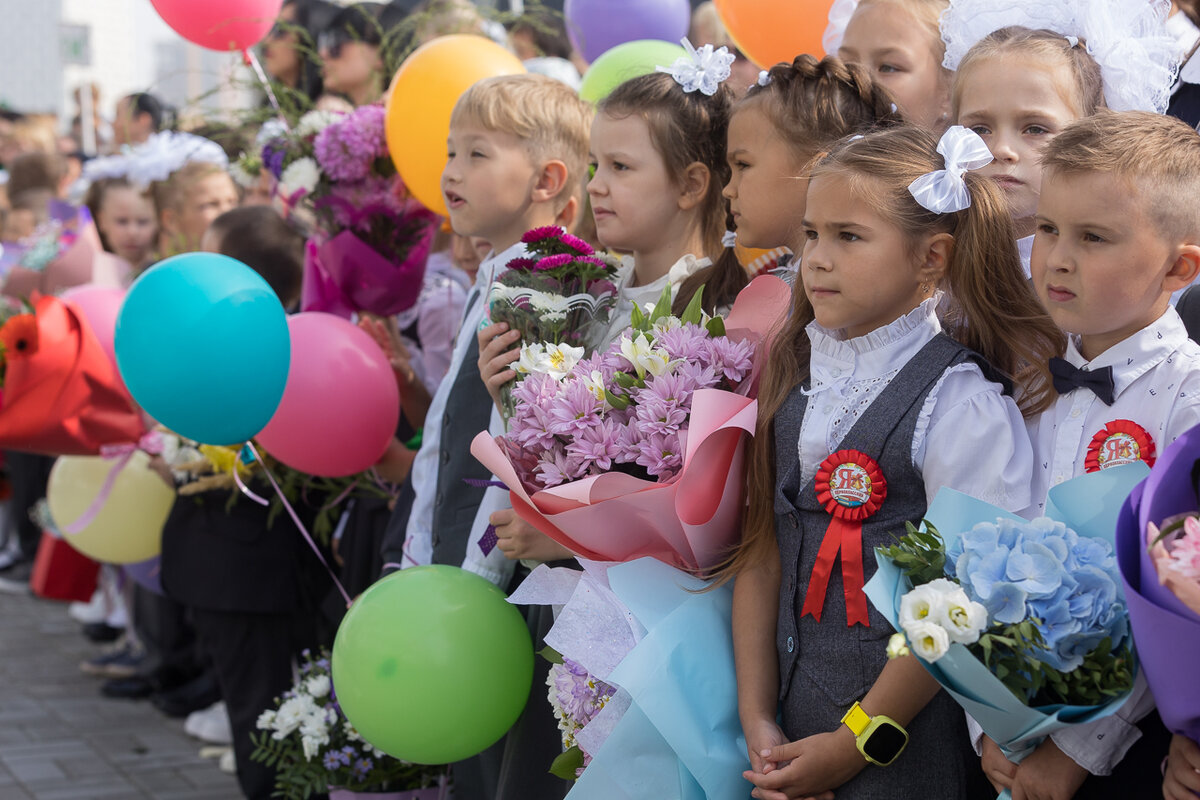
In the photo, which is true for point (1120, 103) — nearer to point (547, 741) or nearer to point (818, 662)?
point (818, 662)

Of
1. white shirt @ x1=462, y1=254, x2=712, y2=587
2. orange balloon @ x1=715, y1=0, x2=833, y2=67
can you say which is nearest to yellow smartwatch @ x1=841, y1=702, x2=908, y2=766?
white shirt @ x1=462, y1=254, x2=712, y2=587

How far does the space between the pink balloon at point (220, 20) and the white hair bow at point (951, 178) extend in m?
2.76

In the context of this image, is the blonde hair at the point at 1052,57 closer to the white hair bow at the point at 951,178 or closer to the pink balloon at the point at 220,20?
the white hair bow at the point at 951,178

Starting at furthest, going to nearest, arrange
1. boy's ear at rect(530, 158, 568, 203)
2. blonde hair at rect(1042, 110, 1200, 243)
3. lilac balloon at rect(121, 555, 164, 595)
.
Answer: lilac balloon at rect(121, 555, 164, 595), boy's ear at rect(530, 158, 568, 203), blonde hair at rect(1042, 110, 1200, 243)

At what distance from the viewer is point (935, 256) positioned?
207cm

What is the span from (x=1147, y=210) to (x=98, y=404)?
12.0 ft

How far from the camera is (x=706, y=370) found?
2.17 m

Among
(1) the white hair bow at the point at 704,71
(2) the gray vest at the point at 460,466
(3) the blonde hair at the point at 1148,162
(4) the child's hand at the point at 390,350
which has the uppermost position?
(3) the blonde hair at the point at 1148,162

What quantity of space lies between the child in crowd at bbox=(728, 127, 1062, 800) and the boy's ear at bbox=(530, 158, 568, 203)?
1224mm

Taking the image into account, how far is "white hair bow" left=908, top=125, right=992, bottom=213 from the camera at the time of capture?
6.43 feet

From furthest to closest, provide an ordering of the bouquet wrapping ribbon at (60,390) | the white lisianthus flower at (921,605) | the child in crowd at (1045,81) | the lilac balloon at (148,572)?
1. the lilac balloon at (148,572)
2. the bouquet wrapping ribbon at (60,390)
3. the child in crowd at (1045,81)
4. the white lisianthus flower at (921,605)

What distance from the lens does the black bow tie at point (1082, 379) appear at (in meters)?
1.87

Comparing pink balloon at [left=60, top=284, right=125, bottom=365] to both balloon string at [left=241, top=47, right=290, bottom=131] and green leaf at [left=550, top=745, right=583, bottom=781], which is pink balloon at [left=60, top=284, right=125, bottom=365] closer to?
balloon string at [left=241, top=47, right=290, bottom=131]

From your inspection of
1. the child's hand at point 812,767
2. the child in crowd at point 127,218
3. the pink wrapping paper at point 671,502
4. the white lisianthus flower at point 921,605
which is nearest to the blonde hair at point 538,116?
the pink wrapping paper at point 671,502
